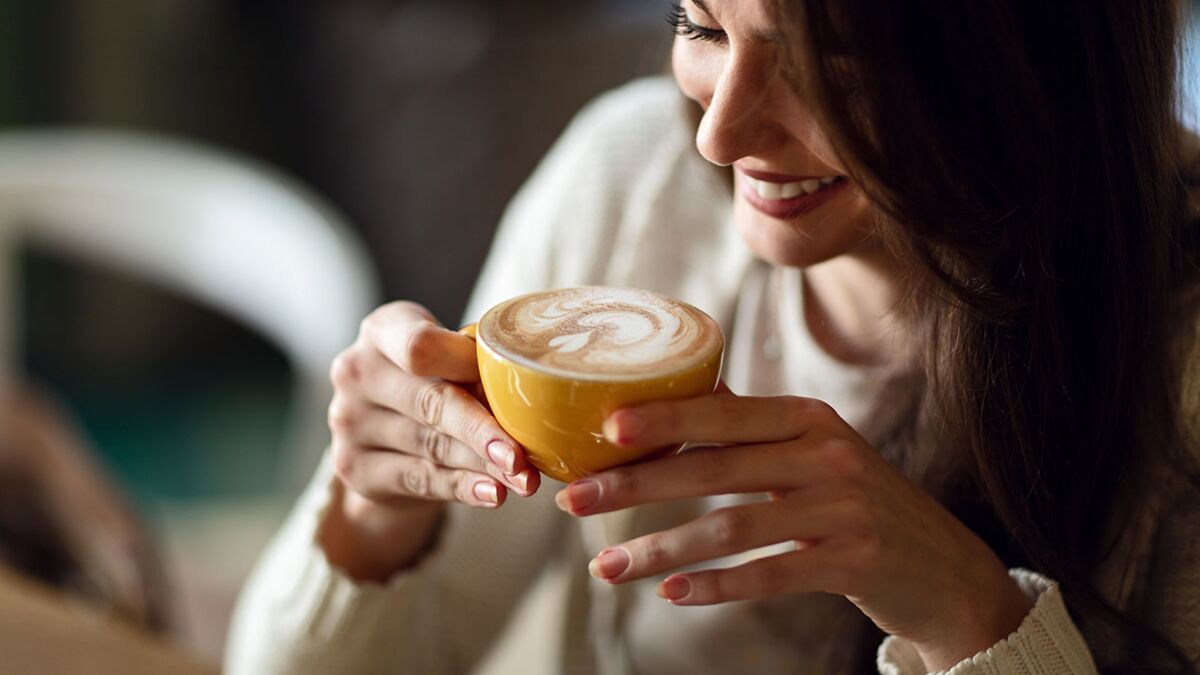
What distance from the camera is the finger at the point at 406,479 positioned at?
2.59ft

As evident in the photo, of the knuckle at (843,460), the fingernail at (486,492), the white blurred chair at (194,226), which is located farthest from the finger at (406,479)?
the white blurred chair at (194,226)

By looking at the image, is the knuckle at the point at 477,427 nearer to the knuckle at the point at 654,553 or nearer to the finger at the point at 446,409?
the finger at the point at 446,409

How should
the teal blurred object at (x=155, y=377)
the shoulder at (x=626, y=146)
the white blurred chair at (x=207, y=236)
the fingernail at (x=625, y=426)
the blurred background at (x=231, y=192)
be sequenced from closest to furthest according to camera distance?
the fingernail at (x=625, y=426)
the shoulder at (x=626, y=146)
the white blurred chair at (x=207, y=236)
the blurred background at (x=231, y=192)
the teal blurred object at (x=155, y=377)

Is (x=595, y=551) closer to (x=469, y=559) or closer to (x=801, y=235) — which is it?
(x=469, y=559)

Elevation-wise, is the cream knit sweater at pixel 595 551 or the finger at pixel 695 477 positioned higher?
the finger at pixel 695 477

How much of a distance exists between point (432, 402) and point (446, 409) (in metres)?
0.02

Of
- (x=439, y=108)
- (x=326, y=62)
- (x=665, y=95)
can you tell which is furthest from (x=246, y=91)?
(x=665, y=95)

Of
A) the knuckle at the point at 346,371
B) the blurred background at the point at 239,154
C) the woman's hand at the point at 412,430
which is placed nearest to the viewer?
the woman's hand at the point at 412,430

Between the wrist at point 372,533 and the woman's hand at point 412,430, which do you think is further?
the wrist at point 372,533

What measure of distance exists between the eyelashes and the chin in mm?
137

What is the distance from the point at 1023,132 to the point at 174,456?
289 cm

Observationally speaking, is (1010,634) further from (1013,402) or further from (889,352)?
(889,352)

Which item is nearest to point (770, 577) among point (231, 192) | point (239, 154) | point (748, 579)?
point (748, 579)

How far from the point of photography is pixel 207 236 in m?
1.97
